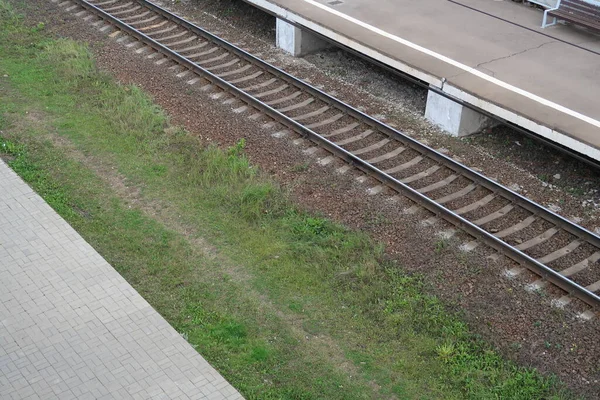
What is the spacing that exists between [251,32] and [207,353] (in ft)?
31.4

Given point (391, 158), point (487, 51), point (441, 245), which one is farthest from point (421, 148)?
point (487, 51)

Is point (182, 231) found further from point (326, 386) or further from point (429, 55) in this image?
point (429, 55)

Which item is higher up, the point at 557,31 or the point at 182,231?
the point at 557,31

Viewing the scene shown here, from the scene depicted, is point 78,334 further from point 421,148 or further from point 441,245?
point 421,148

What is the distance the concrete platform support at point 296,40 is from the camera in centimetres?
1495

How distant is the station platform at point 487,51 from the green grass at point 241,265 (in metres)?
3.44

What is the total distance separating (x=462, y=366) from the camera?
8016 millimetres

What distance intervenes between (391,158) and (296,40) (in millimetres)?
4396

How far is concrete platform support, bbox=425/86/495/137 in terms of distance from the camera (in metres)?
12.4

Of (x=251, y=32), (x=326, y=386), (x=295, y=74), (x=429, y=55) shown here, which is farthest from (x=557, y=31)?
(x=326, y=386)

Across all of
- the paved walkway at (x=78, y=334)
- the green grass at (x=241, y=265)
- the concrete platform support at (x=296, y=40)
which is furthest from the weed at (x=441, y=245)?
the concrete platform support at (x=296, y=40)

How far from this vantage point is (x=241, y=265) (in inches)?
374

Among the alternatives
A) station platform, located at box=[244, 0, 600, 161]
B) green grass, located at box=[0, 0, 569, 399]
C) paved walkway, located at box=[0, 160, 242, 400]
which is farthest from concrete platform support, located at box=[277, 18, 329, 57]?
paved walkway, located at box=[0, 160, 242, 400]

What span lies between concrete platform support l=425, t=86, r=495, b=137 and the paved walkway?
243 inches
